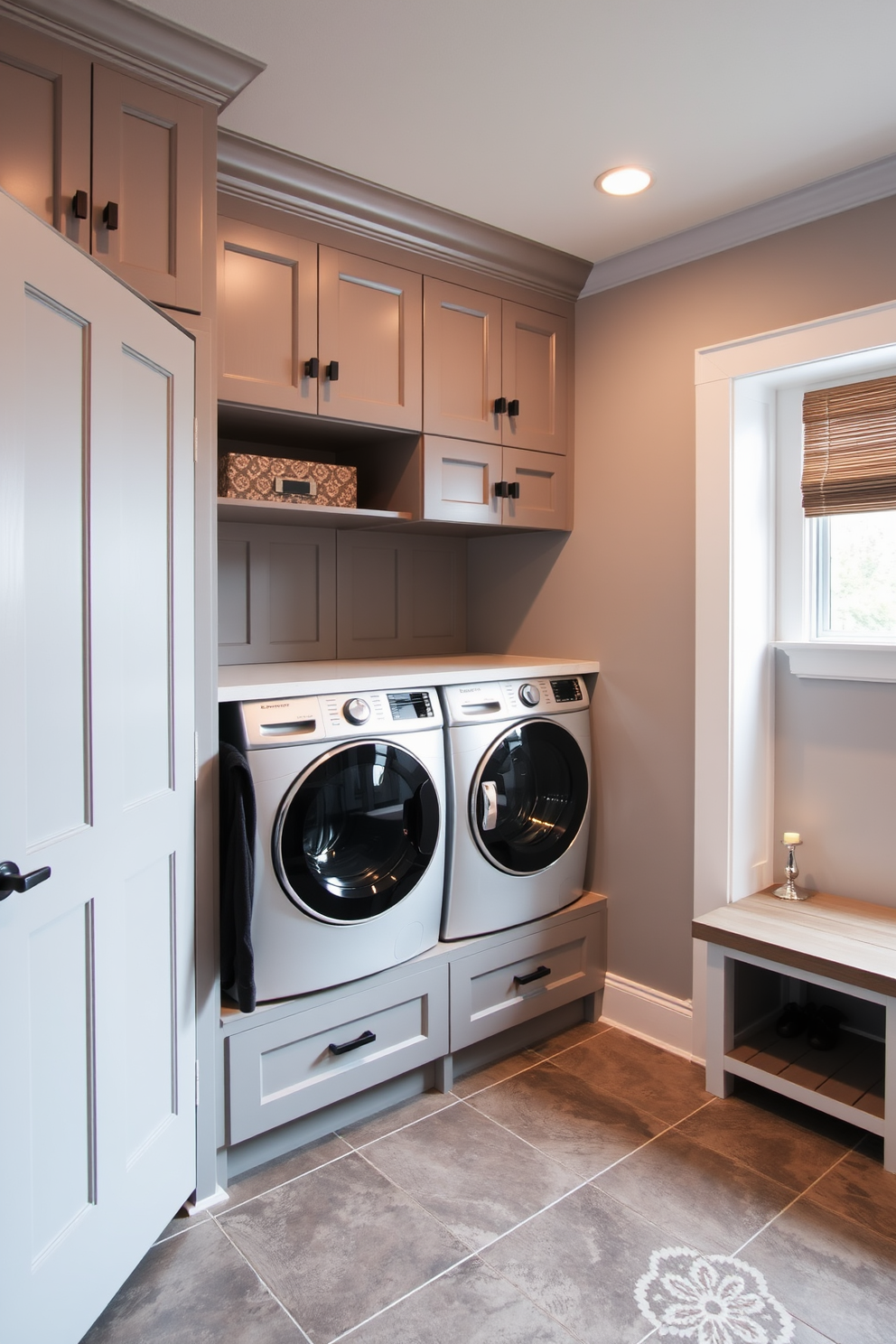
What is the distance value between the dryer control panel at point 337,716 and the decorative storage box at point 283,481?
23.8 inches

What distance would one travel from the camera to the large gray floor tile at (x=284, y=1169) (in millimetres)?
2068

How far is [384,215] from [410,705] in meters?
1.37

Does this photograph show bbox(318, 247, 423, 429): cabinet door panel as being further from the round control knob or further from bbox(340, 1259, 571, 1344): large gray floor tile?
bbox(340, 1259, 571, 1344): large gray floor tile

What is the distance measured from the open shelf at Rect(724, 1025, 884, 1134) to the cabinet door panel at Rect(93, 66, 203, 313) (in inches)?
95.9

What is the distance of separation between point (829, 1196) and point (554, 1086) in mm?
778

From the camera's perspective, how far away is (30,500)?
1.39m

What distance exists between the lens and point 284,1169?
2.17m

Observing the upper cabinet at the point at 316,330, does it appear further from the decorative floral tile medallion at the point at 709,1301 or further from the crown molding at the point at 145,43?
the decorative floral tile medallion at the point at 709,1301

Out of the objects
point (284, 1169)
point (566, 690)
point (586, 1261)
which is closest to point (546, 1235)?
point (586, 1261)

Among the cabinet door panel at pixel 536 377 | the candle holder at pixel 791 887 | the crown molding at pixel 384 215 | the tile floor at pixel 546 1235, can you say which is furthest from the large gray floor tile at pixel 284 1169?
the crown molding at pixel 384 215

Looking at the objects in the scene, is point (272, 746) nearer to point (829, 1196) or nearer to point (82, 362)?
point (82, 362)

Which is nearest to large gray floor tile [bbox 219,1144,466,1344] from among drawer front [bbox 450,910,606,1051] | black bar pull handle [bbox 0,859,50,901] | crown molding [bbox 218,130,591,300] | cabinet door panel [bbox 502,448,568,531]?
drawer front [bbox 450,910,606,1051]

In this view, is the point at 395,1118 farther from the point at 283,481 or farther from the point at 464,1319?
the point at 283,481

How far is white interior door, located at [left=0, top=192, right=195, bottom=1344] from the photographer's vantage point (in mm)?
1358
